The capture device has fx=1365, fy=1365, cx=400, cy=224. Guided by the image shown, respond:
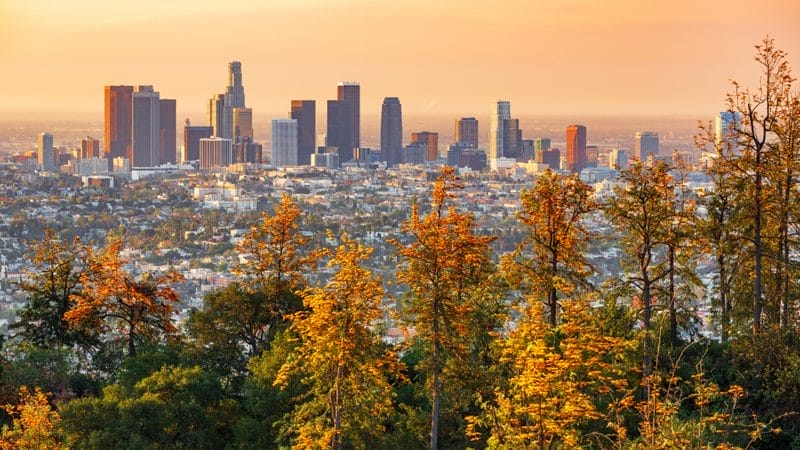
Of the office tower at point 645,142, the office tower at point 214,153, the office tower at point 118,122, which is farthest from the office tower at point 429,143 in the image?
the office tower at point 645,142

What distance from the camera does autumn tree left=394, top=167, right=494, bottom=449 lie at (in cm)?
1891

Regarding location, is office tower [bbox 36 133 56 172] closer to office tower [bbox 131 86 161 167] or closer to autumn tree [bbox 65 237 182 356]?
office tower [bbox 131 86 161 167]

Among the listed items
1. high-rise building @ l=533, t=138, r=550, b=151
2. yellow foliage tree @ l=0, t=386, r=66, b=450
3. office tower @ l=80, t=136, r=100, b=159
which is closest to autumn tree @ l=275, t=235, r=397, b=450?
yellow foliage tree @ l=0, t=386, r=66, b=450

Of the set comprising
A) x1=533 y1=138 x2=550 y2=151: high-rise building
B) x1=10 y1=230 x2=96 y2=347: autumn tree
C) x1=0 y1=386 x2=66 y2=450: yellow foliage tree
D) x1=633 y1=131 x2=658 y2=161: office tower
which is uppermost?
x1=633 y1=131 x2=658 y2=161: office tower

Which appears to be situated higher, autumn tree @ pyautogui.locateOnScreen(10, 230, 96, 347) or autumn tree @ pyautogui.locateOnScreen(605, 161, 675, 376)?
autumn tree @ pyautogui.locateOnScreen(605, 161, 675, 376)

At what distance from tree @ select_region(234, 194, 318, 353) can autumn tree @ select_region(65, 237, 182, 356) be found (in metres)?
2.08

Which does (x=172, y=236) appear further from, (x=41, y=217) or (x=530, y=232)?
(x=530, y=232)

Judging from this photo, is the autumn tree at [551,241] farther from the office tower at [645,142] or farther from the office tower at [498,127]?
the office tower at [498,127]

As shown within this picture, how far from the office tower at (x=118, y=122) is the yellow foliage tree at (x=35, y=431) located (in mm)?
173034

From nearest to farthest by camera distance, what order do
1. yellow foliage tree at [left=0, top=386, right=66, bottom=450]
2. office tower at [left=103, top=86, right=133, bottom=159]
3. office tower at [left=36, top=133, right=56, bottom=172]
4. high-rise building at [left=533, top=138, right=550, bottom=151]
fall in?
yellow foliage tree at [left=0, top=386, right=66, bottom=450] < office tower at [left=36, top=133, right=56, bottom=172] < high-rise building at [left=533, top=138, right=550, bottom=151] < office tower at [left=103, top=86, right=133, bottom=159]

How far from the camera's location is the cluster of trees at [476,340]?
17.8 m

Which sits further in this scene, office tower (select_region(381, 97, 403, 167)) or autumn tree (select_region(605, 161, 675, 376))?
office tower (select_region(381, 97, 403, 167))

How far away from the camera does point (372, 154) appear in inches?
7835

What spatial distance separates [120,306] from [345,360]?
31.7ft
